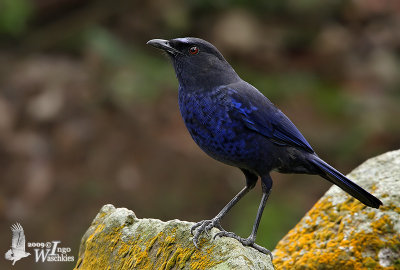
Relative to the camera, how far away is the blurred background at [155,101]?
881 centimetres

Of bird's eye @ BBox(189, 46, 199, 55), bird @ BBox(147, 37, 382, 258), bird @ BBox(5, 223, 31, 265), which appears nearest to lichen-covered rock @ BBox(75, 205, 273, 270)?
bird @ BBox(147, 37, 382, 258)

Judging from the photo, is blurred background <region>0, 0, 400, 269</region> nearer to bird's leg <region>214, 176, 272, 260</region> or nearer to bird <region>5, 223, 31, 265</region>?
bird <region>5, 223, 31, 265</region>

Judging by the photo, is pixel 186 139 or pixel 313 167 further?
pixel 186 139

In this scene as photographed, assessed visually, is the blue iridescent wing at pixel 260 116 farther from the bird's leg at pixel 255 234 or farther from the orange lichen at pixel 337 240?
the orange lichen at pixel 337 240

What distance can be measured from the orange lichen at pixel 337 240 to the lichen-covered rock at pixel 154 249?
22.0 inches

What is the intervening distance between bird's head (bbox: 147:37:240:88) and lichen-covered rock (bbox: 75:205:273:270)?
111 cm

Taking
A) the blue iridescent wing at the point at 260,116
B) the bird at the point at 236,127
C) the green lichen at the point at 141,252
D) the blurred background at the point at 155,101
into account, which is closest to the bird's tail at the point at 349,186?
the bird at the point at 236,127

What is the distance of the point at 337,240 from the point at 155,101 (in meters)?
5.36

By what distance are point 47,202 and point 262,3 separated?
4799 mm

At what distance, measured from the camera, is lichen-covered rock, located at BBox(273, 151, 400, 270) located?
14.6ft

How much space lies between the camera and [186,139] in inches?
365

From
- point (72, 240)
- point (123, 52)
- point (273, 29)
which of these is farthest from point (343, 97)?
point (72, 240)

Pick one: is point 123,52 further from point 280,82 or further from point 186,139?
point 280,82

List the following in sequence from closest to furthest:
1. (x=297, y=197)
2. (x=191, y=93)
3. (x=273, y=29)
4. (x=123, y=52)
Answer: (x=191, y=93) → (x=297, y=197) → (x=123, y=52) → (x=273, y=29)
